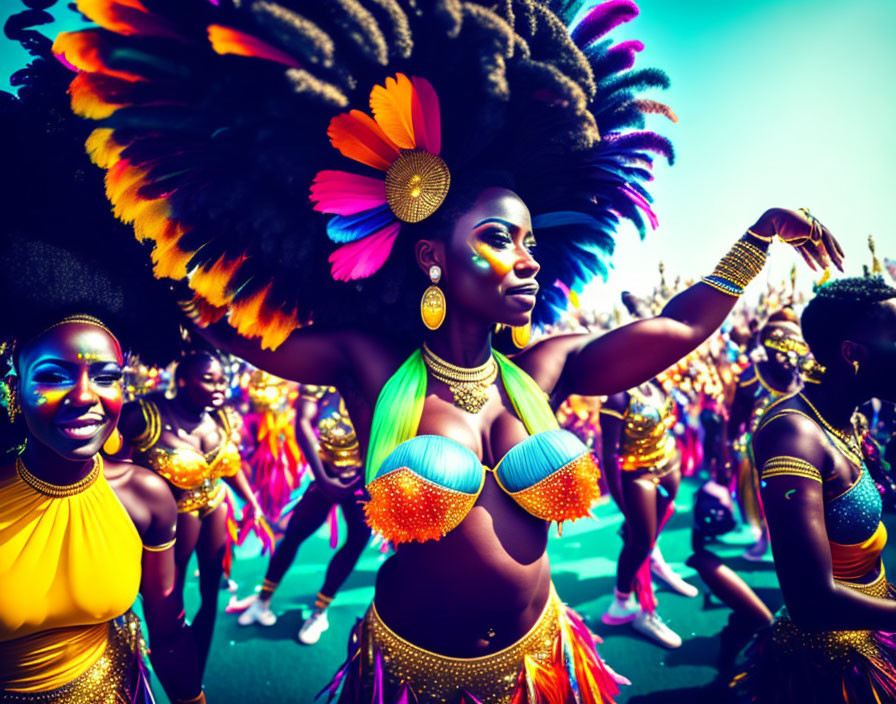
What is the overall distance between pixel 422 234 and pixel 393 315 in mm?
348

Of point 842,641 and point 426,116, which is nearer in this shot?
point 426,116

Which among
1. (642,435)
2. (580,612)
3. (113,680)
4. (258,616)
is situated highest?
(642,435)

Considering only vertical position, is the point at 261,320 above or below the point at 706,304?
below

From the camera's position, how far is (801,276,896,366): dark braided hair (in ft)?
7.25

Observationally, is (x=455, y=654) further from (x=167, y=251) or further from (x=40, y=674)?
(x=167, y=251)

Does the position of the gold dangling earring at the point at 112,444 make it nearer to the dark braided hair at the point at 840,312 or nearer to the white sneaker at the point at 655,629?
the dark braided hair at the point at 840,312

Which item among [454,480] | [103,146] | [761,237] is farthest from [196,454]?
[761,237]

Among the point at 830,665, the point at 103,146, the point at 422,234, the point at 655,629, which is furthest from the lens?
the point at 655,629

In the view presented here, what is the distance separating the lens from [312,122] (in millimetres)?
1709

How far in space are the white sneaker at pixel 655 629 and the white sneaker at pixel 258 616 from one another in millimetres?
3032

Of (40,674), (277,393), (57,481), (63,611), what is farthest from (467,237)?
(277,393)

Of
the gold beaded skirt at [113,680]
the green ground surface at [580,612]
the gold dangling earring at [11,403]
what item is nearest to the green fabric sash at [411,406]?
the gold beaded skirt at [113,680]

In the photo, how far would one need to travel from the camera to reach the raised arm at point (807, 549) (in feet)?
6.42

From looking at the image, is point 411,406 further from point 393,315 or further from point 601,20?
point 601,20
